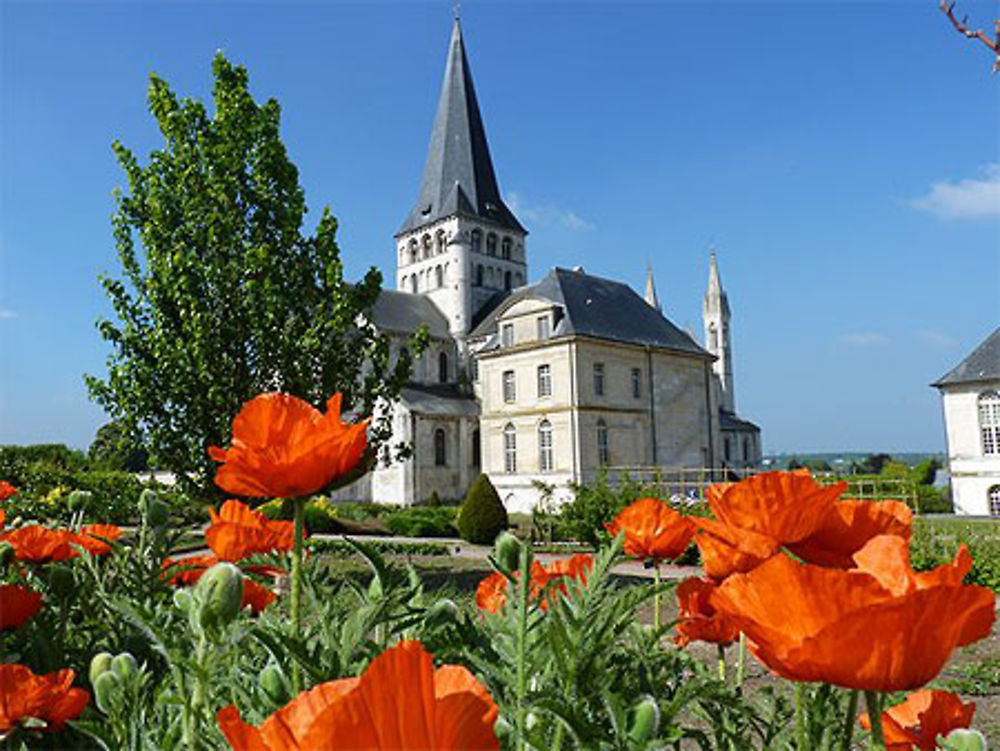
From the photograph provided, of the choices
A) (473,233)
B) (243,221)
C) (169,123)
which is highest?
(473,233)

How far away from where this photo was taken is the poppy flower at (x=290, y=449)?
1256mm

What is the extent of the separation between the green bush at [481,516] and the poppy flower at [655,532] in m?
19.9

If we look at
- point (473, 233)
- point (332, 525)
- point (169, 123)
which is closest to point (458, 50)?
point (473, 233)

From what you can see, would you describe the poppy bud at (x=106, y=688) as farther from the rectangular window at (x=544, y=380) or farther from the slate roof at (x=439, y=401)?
the slate roof at (x=439, y=401)

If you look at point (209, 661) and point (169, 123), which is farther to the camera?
point (169, 123)

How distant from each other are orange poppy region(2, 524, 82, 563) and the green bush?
19.8 metres

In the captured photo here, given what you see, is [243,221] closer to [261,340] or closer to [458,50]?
[261,340]

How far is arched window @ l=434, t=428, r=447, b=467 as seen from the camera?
39031mm

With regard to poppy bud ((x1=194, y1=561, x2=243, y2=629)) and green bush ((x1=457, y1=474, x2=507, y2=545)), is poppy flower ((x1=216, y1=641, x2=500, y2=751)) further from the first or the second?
green bush ((x1=457, y1=474, x2=507, y2=545))

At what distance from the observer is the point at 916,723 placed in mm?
1238

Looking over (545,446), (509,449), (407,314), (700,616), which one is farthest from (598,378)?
(700,616)

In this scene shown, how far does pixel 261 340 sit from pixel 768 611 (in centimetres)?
1000

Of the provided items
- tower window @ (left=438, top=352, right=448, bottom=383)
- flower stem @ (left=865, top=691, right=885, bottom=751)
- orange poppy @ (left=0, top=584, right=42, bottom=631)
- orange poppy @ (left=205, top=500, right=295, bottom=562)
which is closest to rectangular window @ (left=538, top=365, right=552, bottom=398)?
tower window @ (left=438, top=352, right=448, bottom=383)

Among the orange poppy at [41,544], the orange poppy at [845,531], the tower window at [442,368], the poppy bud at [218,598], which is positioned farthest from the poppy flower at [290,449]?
the tower window at [442,368]
